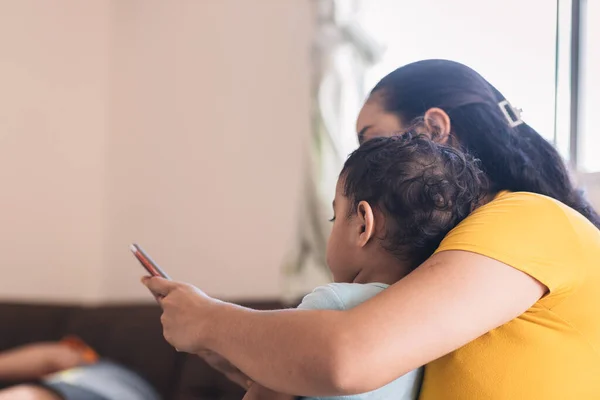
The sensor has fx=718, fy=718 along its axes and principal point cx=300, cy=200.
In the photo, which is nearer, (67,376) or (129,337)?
(67,376)

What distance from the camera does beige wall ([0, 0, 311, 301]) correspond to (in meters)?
2.53

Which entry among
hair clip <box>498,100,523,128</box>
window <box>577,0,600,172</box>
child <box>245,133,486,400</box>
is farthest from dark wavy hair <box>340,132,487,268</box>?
window <box>577,0,600,172</box>

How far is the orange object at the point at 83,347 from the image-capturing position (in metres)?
2.11

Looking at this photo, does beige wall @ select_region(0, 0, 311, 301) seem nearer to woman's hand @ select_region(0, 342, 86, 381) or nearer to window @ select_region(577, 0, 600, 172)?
woman's hand @ select_region(0, 342, 86, 381)

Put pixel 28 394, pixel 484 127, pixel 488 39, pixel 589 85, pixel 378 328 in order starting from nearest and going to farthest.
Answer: pixel 378 328 < pixel 484 127 < pixel 28 394 < pixel 589 85 < pixel 488 39

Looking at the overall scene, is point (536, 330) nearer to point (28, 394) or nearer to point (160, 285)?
point (160, 285)

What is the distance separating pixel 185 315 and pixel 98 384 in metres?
1.05

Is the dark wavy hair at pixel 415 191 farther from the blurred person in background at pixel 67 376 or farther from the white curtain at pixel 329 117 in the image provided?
the white curtain at pixel 329 117

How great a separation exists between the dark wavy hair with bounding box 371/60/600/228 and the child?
0.15 metres

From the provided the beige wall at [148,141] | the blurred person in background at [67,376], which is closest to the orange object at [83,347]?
the blurred person in background at [67,376]

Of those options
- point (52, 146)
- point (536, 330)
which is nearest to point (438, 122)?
point (536, 330)

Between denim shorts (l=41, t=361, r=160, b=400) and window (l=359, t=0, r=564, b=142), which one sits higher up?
window (l=359, t=0, r=564, b=142)

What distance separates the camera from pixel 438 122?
1.15 metres

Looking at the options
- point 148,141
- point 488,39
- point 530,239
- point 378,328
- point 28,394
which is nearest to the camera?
point 378,328
